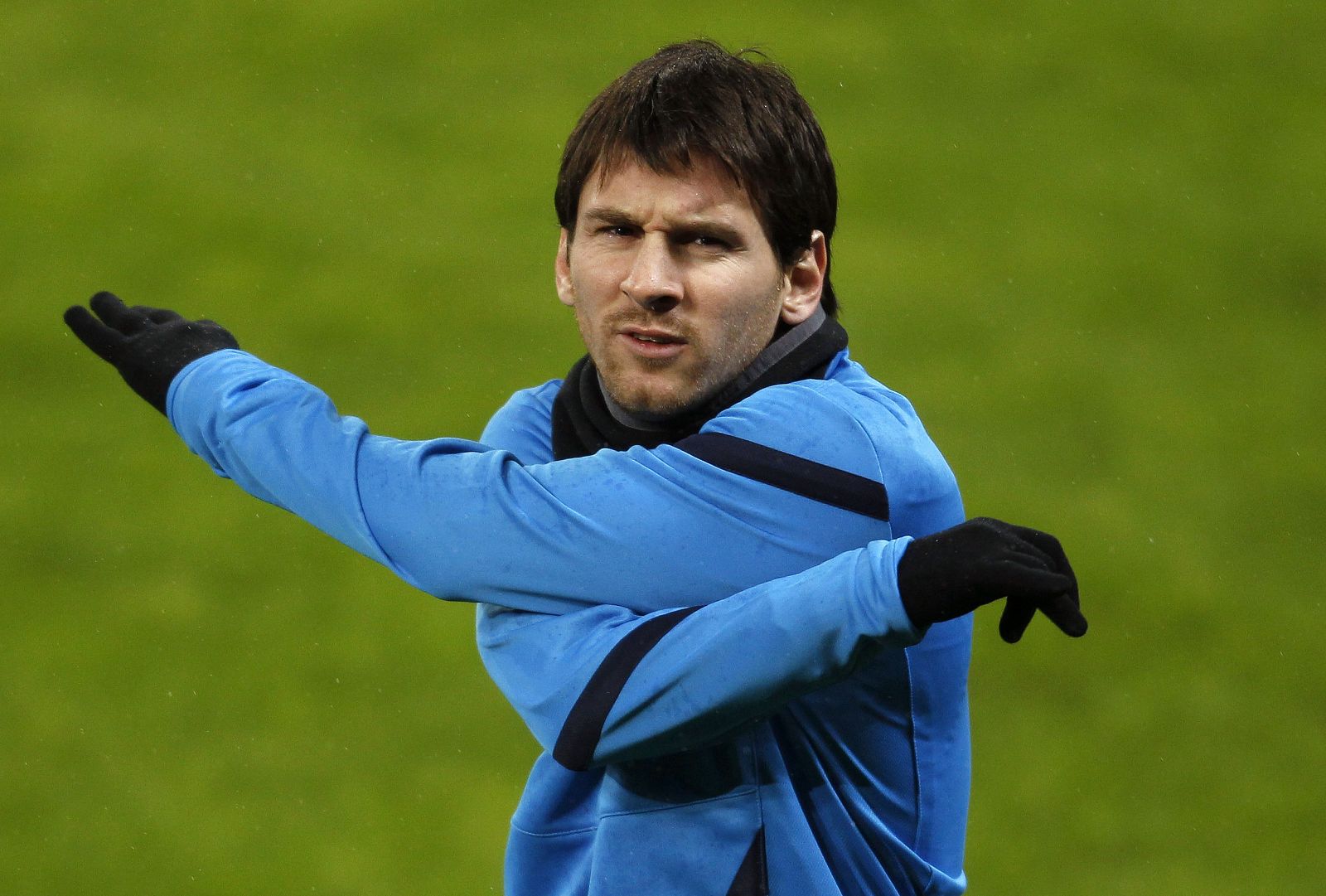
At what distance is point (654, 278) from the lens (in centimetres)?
161

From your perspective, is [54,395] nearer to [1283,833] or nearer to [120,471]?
[120,471]

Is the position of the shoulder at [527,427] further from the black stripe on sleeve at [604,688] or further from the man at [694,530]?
the black stripe on sleeve at [604,688]

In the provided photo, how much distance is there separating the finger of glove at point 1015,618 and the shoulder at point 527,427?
53 cm

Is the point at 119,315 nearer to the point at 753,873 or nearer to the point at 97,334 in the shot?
the point at 97,334

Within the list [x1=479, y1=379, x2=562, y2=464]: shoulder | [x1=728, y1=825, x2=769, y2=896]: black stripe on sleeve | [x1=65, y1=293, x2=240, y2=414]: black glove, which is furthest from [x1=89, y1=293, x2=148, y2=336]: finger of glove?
[x1=728, y1=825, x2=769, y2=896]: black stripe on sleeve

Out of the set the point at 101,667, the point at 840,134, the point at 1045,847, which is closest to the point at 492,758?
the point at 101,667

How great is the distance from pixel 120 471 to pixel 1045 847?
2583mm

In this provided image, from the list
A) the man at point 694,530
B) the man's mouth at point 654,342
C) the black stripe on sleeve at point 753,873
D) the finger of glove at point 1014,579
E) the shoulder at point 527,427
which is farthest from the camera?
the shoulder at point 527,427

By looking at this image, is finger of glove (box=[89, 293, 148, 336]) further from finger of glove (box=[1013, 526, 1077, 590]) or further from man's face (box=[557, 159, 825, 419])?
finger of glove (box=[1013, 526, 1077, 590])

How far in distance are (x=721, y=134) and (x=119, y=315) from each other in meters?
0.54

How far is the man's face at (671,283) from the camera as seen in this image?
1622 mm

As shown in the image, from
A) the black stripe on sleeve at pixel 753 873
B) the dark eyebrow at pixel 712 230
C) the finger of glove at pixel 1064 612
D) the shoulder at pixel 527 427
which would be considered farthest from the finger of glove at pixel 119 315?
the finger of glove at pixel 1064 612

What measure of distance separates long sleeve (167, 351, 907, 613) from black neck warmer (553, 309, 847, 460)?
99 mm

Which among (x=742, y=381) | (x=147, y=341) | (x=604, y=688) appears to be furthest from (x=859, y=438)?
(x=147, y=341)
